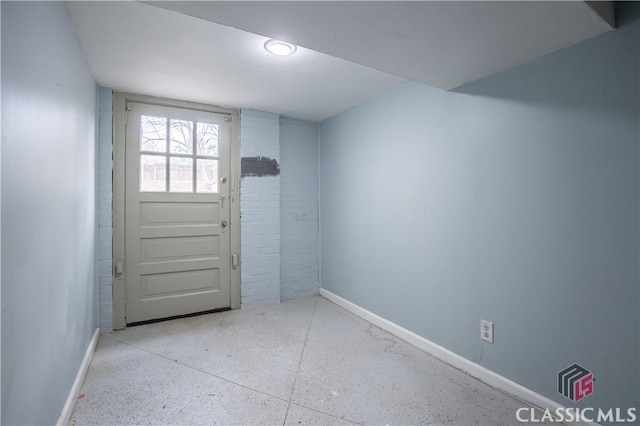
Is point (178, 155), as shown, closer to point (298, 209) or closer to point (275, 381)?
point (298, 209)

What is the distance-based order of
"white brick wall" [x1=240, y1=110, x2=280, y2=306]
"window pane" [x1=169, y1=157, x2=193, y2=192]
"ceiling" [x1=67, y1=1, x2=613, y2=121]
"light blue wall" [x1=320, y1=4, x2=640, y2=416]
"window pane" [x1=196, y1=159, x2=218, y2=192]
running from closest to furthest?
1. "ceiling" [x1=67, y1=1, x2=613, y2=121]
2. "light blue wall" [x1=320, y1=4, x2=640, y2=416]
3. "window pane" [x1=169, y1=157, x2=193, y2=192]
4. "window pane" [x1=196, y1=159, x2=218, y2=192]
5. "white brick wall" [x1=240, y1=110, x2=280, y2=306]

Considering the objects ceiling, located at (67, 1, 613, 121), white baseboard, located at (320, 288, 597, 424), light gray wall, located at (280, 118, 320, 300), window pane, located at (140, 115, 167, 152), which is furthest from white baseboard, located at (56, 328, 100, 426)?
white baseboard, located at (320, 288, 597, 424)

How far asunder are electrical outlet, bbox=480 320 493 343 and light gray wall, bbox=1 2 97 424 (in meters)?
2.23

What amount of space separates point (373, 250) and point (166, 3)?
7.68 ft

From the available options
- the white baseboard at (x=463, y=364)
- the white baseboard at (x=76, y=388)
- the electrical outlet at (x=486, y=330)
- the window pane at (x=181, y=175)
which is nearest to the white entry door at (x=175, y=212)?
the window pane at (x=181, y=175)

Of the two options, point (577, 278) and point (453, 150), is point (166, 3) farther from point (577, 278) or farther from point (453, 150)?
point (577, 278)

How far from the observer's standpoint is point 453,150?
2.06m

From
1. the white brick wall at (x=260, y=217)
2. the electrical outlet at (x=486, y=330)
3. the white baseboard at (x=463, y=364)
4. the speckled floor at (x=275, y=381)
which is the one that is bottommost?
the speckled floor at (x=275, y=381)

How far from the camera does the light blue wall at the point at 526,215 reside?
133 centimetres

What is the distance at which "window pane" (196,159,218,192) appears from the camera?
3.06 metres

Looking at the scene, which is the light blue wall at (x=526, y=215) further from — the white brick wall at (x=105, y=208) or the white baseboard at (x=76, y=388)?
the white brick wall at (x=105, y=208)

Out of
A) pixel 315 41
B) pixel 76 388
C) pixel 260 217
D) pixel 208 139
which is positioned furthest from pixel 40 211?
pixel 260 217

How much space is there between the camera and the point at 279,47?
1.93 m

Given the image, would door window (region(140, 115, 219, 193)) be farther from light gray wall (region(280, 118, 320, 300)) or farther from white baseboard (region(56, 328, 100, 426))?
white baseboard (region(56, 328, 100, 426))
